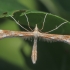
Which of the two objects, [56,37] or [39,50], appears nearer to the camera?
[56,37]

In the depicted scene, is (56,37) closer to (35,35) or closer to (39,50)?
(35,35)

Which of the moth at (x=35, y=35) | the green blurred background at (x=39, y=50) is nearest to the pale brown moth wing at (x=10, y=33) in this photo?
the moth at (x=35, y=35)

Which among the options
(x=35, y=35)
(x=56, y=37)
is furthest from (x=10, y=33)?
(x=56, y=37)

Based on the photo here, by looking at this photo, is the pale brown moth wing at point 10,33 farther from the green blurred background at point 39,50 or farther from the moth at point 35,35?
the green blurred background at point 39,50

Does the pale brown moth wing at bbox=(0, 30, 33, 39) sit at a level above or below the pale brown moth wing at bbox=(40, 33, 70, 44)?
above

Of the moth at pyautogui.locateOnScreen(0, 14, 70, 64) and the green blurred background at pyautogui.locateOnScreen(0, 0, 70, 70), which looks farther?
the green blurred background at pyautogui.locateOnScreen(0, 0, 70, 70)

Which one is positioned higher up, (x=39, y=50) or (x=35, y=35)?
(x=35, y=35)

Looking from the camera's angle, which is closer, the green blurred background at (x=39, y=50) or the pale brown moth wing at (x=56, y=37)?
the pale brown moth wing at (x=56, y=37)

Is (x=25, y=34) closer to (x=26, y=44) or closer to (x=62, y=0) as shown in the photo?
(x=26, y=44)

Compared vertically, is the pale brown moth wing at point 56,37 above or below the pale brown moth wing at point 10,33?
below

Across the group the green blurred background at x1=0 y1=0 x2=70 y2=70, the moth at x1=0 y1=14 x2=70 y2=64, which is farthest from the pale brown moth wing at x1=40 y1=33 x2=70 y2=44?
the green blurred background at x1=0 y1=0 x2=70 y2=70

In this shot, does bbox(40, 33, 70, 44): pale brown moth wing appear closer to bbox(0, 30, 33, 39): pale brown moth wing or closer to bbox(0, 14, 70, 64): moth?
bbox(0, 14, 70, 64): moth
